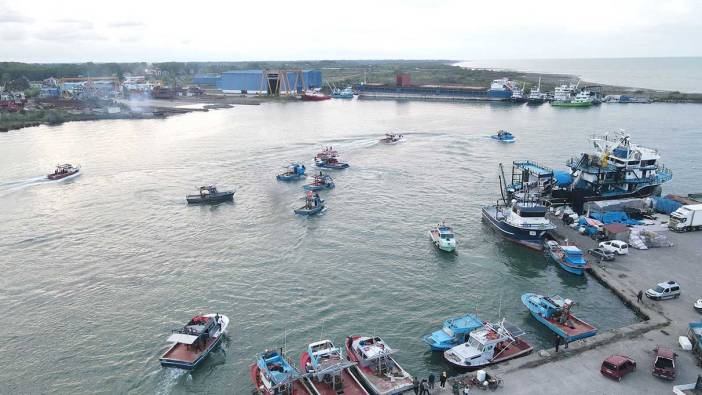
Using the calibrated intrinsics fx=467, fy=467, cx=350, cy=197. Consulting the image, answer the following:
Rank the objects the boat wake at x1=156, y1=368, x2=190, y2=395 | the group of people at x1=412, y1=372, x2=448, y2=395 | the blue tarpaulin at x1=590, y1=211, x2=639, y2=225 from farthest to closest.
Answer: the blue tarpaulin at x1=590, y1=211, x2=639, y2=225, the boat wake at x1=156, y1=368, x2=190, y2=395, the group of people at x1=412, y1=372, x2=448, y2=395

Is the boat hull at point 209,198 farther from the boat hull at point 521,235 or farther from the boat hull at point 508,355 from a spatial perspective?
the boat hull at point 508,355

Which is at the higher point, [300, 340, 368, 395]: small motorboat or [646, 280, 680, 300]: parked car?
[646, 280, 680, 300]: parked car

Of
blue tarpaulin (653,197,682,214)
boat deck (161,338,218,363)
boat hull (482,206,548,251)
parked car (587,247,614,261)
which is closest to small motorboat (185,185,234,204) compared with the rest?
boat deck (161,338,218,363)

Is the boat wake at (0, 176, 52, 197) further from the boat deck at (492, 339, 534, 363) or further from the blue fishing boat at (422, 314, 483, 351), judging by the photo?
the boat deck at (492, 339, 534, 363)

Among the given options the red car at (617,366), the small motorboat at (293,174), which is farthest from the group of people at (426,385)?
the small motorboat at (293,174)

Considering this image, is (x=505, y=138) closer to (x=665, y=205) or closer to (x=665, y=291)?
(x=665, y=205)

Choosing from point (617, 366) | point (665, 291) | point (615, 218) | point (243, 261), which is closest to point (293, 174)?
point (243, 261)
